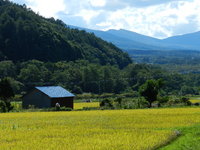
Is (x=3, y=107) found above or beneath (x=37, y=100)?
beneath

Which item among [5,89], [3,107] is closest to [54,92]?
[5,89]

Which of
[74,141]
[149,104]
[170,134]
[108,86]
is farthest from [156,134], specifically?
[108,86]

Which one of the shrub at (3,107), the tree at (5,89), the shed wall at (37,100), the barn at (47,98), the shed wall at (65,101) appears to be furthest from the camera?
the tree at (5,89)

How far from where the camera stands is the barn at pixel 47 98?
184ft

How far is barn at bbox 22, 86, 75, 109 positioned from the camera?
184ft

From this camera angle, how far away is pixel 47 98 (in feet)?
184

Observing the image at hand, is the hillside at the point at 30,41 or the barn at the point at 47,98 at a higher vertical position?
the hillside at the point at 30,41

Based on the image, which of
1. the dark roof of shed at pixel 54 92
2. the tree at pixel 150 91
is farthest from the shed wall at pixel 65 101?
the tree at pixel 150 91

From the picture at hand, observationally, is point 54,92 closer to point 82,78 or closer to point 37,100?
point 37,100

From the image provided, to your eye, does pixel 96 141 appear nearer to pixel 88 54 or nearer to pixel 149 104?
pixel 149 104

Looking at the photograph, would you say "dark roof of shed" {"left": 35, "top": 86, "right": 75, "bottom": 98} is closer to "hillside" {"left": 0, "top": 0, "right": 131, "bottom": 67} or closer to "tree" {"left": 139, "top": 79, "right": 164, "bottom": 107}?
"tree" {"left": 139, "top": 79, "right": 164, "bottom": 107}

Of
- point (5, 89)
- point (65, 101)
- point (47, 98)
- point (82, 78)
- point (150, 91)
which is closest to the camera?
point (150, 91)

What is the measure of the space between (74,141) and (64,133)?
3161mm

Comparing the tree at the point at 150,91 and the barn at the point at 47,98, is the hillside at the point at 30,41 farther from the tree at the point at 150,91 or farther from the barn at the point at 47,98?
the tree at the point at 150,91
